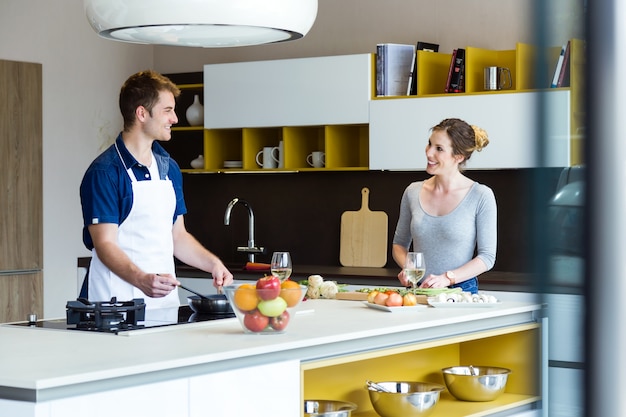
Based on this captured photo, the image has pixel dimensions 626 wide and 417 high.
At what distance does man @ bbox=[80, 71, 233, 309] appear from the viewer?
339cm

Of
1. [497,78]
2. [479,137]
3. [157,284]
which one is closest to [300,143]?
[497,78]

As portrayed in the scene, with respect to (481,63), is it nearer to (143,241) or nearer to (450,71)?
(450,71)

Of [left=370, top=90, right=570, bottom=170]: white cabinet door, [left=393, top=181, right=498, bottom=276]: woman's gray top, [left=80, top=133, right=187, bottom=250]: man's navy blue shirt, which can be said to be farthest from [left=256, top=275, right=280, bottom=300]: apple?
[left=370, top=90, right=570, bottom=170]: white cabinet door

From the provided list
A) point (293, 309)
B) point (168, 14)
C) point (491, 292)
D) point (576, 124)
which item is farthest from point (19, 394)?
point (491, 292)

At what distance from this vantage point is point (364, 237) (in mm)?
6148

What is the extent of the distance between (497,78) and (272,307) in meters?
3.27

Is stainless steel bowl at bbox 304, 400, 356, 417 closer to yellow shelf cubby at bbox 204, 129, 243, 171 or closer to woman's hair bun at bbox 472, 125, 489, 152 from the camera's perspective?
woman's hair bun at bbox 472, 125, 489, 152

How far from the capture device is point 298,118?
605 centimetres

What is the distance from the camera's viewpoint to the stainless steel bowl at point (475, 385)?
3.41 metres

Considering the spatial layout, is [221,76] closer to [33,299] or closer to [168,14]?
[33,299]

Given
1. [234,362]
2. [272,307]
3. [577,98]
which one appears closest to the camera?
[577,98]

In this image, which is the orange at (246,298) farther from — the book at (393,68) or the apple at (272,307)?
the book at (393,68)

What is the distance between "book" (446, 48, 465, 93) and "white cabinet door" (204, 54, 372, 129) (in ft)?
1.62

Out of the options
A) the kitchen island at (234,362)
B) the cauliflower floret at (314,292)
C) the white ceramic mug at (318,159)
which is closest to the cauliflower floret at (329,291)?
the cauliflower floret at (314,292)
